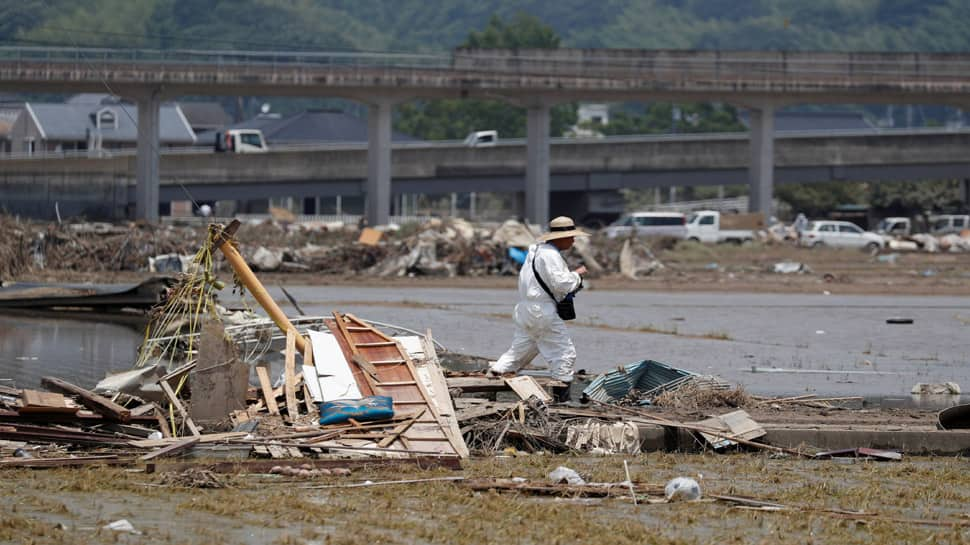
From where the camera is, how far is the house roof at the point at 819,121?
351ft

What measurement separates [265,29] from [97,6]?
37.1 metres

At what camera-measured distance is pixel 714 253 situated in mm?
48469

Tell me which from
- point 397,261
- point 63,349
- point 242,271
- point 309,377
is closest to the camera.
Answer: point 309,377

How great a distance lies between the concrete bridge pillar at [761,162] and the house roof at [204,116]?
186 ft

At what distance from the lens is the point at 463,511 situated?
8812 mm

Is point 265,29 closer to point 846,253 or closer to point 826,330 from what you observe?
point 846,253

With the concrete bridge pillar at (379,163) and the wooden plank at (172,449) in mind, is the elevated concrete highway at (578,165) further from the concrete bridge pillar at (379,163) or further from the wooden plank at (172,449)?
the wooden plank at (172,449)

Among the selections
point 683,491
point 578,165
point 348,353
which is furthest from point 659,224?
point 683,491

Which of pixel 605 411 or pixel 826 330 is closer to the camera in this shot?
pixel 605 411

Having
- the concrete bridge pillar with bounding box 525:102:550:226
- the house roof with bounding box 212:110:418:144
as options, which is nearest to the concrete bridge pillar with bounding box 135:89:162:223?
the concrete bridge pillar with bounding box 525:102:550:226

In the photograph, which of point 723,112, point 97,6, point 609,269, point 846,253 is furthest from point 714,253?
point 97,6

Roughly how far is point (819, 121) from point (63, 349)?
97.4 meters

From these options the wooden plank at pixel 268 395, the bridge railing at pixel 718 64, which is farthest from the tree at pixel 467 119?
the wooden plank at pixel 268 395

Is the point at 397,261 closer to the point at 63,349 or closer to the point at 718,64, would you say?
the point at 63,349
